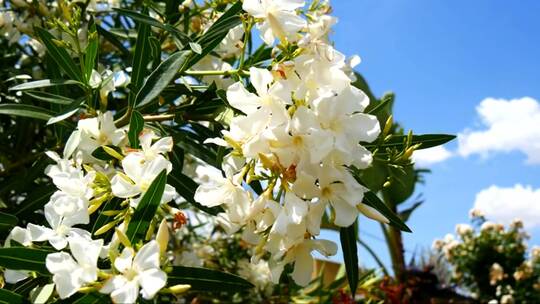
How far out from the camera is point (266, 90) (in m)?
0.85

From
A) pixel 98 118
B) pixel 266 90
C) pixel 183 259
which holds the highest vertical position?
pixel 266 90

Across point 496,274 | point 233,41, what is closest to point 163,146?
point 233,41

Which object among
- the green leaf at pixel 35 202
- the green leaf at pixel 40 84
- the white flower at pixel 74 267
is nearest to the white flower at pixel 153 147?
the white flower at pixel 74 267

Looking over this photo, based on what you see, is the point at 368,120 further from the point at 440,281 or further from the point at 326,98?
the point at 440,281

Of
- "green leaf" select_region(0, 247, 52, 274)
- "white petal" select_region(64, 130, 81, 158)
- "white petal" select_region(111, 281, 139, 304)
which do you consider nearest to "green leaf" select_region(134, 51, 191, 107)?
"white petal" select_region(64, 130, 81, 158)

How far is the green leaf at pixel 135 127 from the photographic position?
3.24ft

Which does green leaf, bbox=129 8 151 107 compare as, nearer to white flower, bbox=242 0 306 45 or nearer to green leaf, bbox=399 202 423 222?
white flower, bbox=242 0 306 45

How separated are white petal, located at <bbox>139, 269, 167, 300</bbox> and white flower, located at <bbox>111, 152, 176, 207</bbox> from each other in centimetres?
17

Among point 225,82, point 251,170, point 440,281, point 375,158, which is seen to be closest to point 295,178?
point 251,170

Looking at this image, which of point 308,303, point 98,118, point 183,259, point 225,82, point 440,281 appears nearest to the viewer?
point 98,118

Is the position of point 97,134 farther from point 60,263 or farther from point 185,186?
point 60,263

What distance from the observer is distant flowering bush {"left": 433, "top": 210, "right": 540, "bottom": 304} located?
6812 millimetres

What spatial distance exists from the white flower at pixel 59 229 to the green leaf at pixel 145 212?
3.6 inches

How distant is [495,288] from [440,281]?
2028mm
